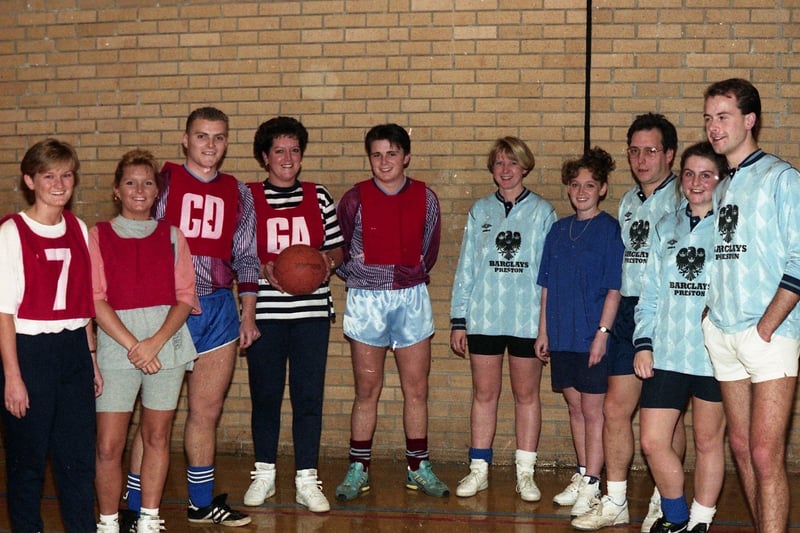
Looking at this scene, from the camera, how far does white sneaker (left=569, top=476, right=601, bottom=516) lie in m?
4.61

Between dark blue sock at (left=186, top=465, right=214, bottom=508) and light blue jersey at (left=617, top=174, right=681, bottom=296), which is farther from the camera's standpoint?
dark blue sock at (left=186, top=465, right=214, bottom=508)

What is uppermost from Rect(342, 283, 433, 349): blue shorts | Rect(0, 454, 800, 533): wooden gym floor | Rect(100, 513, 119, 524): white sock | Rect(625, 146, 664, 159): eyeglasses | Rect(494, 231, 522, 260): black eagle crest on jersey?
Rect(625, 146, 664, 159): eyeglasses

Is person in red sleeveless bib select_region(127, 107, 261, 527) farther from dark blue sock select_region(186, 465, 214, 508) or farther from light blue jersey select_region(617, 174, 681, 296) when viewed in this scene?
light blue jersey select_region(617, 174, 681, 296)

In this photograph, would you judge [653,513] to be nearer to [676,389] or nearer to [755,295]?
[676,389]

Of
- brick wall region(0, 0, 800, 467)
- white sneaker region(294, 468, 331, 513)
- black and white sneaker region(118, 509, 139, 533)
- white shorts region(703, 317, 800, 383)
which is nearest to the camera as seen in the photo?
white shorts region(703, 317, 800, 383)

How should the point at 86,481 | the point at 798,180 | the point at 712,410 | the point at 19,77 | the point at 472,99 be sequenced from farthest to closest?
the point at 19,77 < the point at 472,99 < the point at 712,410 < the point at 86,481 < the point at 798,180

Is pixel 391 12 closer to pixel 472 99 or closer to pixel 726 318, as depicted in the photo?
pixel 472 99

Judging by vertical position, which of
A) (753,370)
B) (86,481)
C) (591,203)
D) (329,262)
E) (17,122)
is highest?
(17,122)

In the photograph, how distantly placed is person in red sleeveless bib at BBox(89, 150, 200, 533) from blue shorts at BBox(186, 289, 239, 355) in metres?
0.22

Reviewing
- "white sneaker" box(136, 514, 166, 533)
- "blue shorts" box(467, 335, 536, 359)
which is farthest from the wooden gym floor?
"blue shorts" box(467, 335, 536, 359)

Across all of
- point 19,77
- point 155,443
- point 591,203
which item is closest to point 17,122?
point 19,77

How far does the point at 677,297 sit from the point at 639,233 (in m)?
0.53

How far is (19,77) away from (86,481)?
356cm

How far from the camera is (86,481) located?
377cm
